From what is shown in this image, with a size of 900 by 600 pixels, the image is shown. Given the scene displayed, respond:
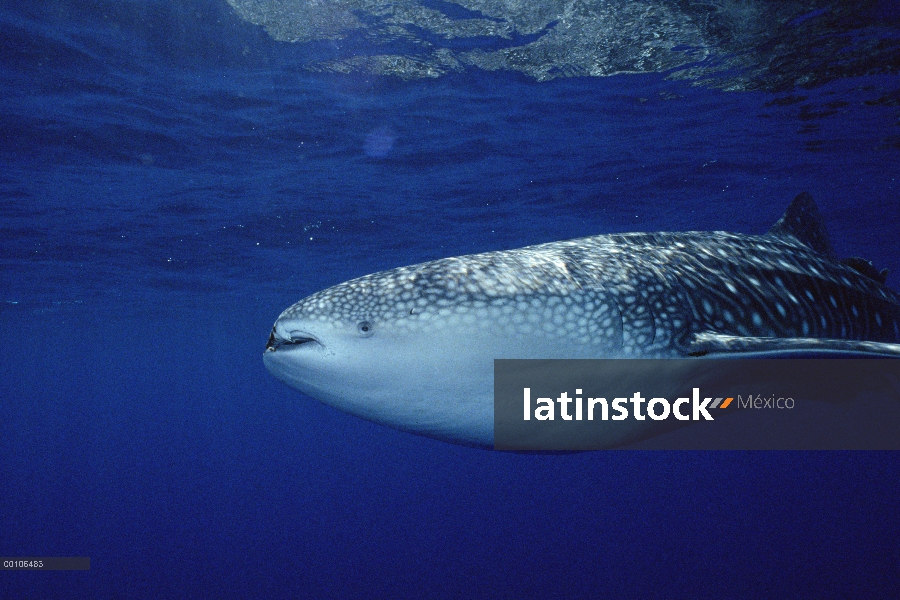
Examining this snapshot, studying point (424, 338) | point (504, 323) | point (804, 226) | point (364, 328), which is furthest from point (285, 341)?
point (804, 226)

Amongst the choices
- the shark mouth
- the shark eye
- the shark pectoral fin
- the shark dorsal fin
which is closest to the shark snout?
the shark mouth

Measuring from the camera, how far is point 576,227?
21.5 metres

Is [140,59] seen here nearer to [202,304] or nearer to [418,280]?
[418,280]

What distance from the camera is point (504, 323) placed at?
2877 millimetres

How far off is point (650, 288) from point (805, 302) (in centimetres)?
177

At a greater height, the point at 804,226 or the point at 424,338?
the point at 804,226

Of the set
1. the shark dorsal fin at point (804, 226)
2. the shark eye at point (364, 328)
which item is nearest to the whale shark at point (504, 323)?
the shark eye at point (364, 328)

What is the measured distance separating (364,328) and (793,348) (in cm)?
235

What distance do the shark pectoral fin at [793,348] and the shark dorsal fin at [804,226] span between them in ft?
10.4

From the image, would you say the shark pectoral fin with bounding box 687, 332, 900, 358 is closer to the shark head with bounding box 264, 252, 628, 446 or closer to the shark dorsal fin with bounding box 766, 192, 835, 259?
the shark head with bounding box 264, 252, 628, 446

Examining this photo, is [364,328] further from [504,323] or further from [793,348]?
[793,348]

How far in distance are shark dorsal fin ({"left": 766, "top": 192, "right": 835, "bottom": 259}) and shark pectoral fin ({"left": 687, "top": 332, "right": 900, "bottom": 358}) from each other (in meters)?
3.18

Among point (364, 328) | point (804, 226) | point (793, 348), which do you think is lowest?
point (793, 348)

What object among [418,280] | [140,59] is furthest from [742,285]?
[140,59]
